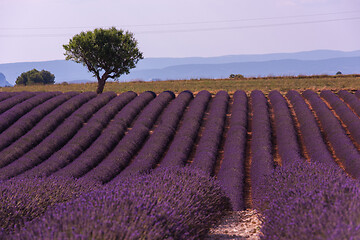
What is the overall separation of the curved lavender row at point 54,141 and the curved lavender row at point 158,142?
2871 millimetres

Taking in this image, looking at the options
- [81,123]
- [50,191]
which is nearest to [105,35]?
[81,123]

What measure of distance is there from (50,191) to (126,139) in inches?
368

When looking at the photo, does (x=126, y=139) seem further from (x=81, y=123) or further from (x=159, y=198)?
(x=159, y=198)

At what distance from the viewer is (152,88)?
33.2 m

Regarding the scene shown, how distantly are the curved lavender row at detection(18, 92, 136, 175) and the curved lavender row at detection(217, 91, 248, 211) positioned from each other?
19.1ft

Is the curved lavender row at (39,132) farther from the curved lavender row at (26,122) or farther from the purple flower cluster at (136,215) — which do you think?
the purple flower cluster at (136,215)

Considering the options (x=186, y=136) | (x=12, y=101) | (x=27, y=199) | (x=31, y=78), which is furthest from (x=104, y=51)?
(x=31, y=78)

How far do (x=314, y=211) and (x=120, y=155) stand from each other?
11114 mm

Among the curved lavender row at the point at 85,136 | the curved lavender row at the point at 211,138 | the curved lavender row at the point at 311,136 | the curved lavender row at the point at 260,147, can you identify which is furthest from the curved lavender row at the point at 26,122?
the curved lavender row at the point at 311,136

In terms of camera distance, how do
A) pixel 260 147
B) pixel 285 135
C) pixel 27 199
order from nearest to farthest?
pixel 27 199 → pixel 260 147 → pixel 285 135

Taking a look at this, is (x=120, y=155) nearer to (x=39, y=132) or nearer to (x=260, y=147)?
(x=39, y=132)

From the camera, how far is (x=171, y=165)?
11.0 metres

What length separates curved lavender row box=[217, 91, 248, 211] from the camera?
10523 mm

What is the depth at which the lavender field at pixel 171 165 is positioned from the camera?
4.24 meters
